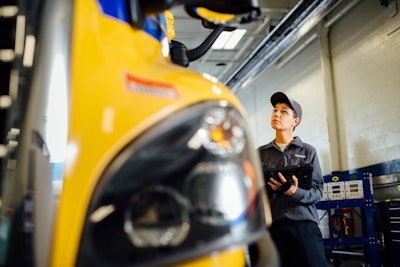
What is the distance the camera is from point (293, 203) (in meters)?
2.79

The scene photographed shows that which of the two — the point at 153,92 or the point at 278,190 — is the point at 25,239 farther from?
the point at 278,190

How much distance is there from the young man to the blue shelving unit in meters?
3.99

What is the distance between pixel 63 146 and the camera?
2.96ft

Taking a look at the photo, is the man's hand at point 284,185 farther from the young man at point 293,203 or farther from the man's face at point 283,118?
the man's face at point 283,118

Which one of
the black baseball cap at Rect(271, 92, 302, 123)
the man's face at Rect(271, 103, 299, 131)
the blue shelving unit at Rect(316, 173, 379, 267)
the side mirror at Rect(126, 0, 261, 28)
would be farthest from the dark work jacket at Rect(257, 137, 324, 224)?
the blue shelving unit at Rect(316, 173, 379, 267)

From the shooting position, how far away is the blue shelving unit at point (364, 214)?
636 cm

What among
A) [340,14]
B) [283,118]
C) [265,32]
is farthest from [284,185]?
[265,32]

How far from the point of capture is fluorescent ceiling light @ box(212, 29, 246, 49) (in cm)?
948

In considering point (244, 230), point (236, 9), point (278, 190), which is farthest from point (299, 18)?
point (244, 230)

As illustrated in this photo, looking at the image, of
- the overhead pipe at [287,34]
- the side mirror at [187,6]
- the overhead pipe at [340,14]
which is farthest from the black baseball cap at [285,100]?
the overhead pipe at [340,14]

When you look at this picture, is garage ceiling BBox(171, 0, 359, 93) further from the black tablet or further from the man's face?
the black tablet

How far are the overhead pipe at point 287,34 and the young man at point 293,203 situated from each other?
15.4ft

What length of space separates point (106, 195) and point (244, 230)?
0.28m

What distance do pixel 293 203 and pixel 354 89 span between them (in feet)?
20.2
